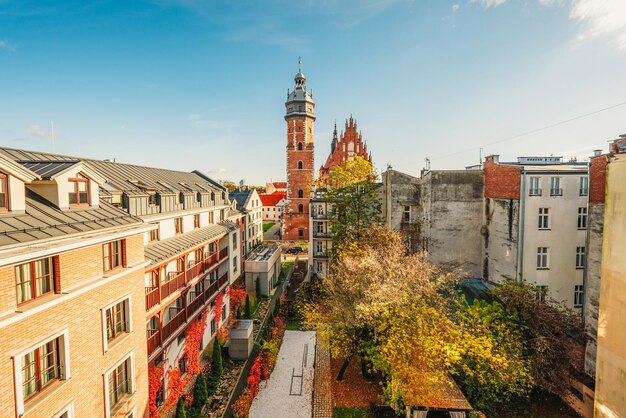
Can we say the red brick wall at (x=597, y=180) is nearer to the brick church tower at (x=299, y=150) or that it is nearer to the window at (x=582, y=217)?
the window at (x=582, y=217)

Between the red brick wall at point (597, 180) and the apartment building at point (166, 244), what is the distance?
78.4ft

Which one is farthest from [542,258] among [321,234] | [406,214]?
[321,234]

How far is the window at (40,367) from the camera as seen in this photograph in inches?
318

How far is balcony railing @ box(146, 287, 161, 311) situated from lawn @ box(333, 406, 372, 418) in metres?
11.1

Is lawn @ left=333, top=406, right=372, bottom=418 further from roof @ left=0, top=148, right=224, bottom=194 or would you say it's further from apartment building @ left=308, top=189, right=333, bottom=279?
apartment building @ left=308, top=189, right=333, bottom=279

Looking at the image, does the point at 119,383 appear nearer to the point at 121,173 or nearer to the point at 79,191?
the point at 79,191

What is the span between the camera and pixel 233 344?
2164 centimetres


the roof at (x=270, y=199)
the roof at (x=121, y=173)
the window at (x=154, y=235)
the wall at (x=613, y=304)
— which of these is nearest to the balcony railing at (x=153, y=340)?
the window at (x=154, y=235)

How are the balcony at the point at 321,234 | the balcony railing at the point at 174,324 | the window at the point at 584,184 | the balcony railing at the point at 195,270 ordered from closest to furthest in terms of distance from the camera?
the balcony railing at the point at 174,324
the balcony railing at the point at 195,270
the window at the point at 584,184
the balcony at the point at 321,234

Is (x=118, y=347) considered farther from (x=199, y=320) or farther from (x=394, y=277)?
(x=394, y=277)

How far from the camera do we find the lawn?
16234 millimetres

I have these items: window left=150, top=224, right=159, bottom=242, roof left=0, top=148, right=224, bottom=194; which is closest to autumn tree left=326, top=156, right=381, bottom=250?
roof left=0, top=148, right=224, bottom=194

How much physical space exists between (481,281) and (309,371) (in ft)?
52.5

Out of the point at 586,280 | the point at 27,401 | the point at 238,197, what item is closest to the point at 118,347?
the point at 27,401
